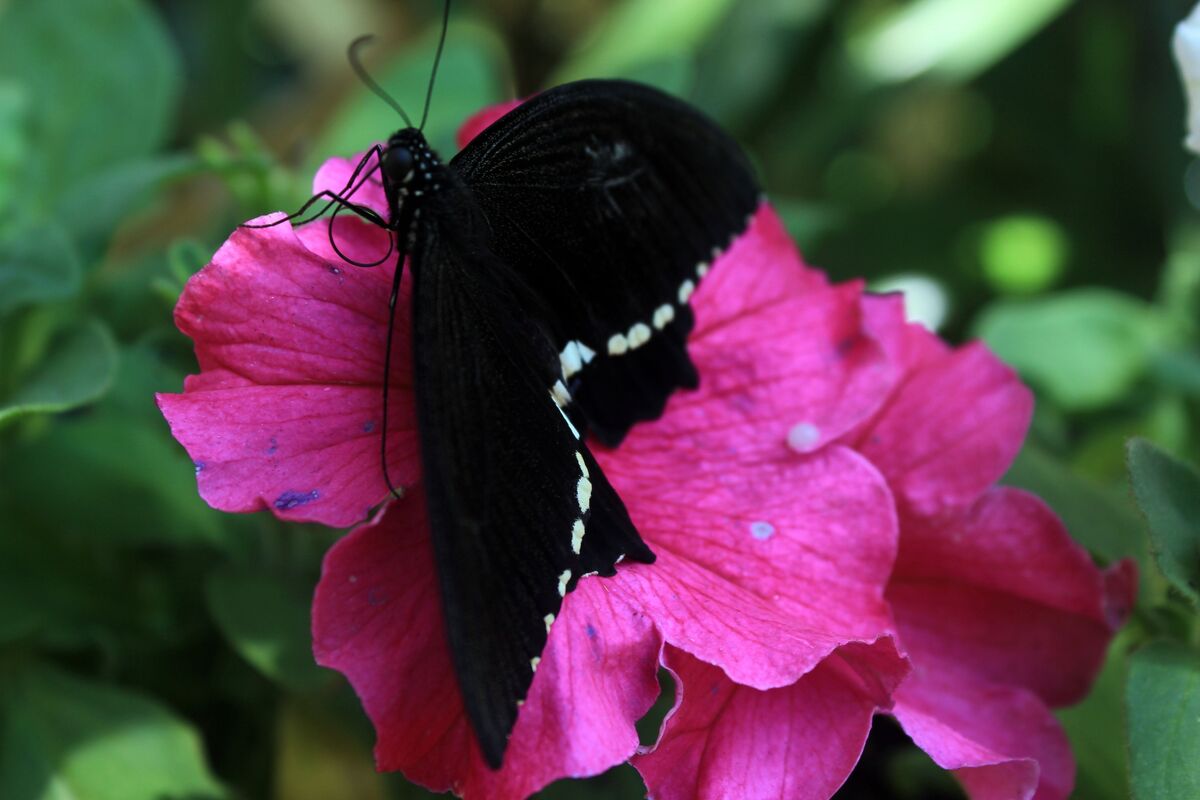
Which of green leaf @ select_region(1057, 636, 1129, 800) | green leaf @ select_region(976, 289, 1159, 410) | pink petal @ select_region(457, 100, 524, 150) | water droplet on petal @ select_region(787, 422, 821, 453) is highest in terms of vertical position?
pink petal @ select_region(457, 100, 524, 150)

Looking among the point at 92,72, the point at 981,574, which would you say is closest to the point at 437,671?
the point at 981,574

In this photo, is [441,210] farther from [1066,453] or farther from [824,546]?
[1066,453]

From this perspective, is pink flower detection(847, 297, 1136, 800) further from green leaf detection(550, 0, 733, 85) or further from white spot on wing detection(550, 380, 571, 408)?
green leaf detection(550, 0, 733, 85)

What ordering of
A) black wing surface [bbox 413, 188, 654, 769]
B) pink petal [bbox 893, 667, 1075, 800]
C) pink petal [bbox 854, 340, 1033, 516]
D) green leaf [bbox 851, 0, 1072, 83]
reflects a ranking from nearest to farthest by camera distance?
black wing surface [bbox 413, 188, 654, 769] < pink petal [bbox 893, 667, 1075, 800] < pink petal [bbox 854, 340, 1033, 516] < green leaf [bbox 851, 0, 1072, 83]

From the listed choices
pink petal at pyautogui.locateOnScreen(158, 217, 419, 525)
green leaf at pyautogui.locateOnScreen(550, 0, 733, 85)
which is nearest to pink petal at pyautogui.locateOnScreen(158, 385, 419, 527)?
pink petal at pyautogui.locateOnScreen(158, 217, 419, 525)

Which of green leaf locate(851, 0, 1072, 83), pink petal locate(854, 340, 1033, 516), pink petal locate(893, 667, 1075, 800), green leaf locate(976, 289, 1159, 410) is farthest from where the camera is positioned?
green leaf locate(851, 0, 1072, 83)

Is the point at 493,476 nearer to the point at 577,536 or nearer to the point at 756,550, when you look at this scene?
the point at 577,536

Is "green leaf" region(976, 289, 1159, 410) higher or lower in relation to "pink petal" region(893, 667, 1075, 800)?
lower

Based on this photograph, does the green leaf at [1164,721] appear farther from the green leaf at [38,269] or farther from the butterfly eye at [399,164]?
the green leaf at [38,269]
